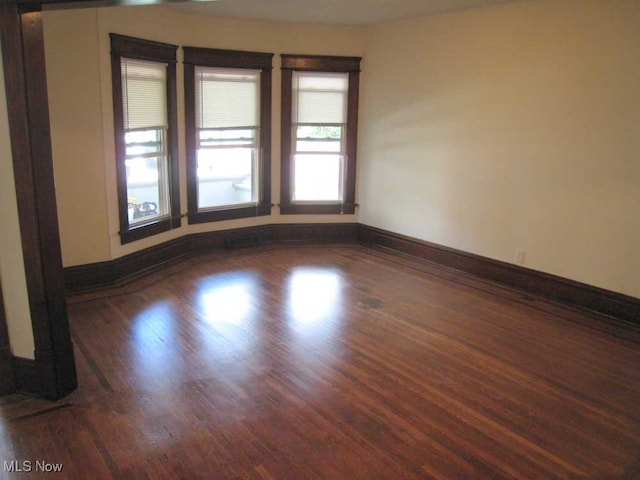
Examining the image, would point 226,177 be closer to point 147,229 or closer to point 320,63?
point 147,229

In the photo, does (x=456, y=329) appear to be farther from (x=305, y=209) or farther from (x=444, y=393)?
(x=305, y=209)

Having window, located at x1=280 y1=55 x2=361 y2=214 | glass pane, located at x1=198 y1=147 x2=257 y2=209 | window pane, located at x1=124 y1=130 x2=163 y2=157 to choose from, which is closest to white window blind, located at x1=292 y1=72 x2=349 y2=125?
window, located at x1=280 y1=55 x2=361 y2=214

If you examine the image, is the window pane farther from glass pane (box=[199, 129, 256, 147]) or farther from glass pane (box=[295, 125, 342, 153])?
glass pane (box=[295, 125, 342, 153])

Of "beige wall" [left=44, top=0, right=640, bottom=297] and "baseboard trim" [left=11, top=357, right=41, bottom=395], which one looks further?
"beige wall" [left=44, top=0, right=640, bottom=297]

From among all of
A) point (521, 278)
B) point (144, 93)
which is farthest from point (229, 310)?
point (521, 278)

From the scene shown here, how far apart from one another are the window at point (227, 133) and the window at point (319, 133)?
287 millimetres

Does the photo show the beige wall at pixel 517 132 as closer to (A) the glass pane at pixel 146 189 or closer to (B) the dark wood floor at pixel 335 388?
(B) the dark wood floor at pixel 335 388

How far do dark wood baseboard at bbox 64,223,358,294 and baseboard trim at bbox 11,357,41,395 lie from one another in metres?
1.77

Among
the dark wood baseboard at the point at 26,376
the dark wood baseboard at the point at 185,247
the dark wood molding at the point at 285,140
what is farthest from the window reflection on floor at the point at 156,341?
the dark wood molding at the point at 285,140

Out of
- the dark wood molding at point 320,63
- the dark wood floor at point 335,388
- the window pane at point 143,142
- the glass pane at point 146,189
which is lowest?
the dark wood floor at point 335,388

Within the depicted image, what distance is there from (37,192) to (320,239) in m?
4.52

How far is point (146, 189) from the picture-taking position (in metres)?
5.69

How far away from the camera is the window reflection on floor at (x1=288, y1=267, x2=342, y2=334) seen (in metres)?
4.49

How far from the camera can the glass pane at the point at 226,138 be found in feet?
20.5
